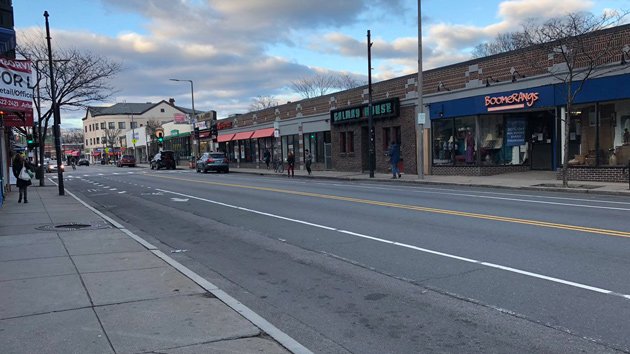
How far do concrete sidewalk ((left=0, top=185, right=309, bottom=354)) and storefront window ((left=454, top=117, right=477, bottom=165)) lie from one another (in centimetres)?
1937

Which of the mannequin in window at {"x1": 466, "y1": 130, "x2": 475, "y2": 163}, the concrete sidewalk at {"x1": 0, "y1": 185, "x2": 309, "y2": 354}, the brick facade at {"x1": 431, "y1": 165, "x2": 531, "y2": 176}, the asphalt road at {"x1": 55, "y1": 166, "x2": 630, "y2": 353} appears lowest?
the asphalt road at {"x1": 55, "y1": 166, "x2": 630, "y2": 353}

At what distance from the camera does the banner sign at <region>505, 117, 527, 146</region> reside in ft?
79.0

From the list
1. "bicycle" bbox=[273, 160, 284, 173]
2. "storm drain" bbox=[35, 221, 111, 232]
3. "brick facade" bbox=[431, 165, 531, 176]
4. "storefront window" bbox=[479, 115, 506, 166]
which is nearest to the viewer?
"storm drain" bbox=[35, 221, 111, 232]

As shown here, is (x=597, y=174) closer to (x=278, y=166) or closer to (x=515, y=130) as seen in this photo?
(x=515, y=130)

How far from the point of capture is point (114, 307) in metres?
5.50

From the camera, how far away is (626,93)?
1831 cm

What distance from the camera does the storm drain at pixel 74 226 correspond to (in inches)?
446

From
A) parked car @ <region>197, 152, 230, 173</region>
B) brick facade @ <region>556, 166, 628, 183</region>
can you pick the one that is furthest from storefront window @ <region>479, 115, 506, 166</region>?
parked car @ <region>197, 152, 230, 173</region>

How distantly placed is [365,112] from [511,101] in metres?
10.8

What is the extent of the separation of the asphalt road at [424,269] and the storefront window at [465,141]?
430 inches

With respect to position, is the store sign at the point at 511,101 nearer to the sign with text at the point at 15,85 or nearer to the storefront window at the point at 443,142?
the storefront window at the point at 443,142

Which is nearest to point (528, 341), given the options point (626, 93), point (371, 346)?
point (371, 346)

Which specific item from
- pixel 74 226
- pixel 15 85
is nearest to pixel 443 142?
pixel 74 226

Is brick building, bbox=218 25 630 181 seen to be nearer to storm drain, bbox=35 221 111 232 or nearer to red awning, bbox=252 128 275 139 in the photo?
red awning, bbox=252 128 275 139
